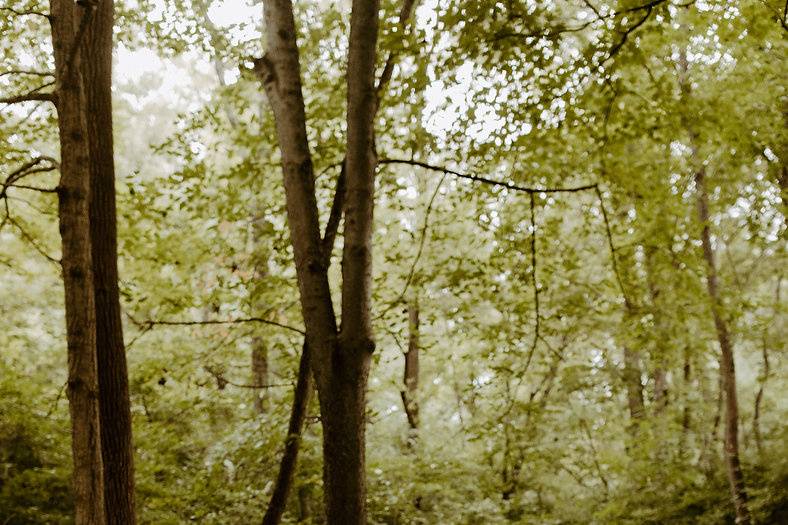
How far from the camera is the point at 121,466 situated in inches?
164

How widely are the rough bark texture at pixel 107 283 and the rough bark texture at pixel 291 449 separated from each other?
1.25 meters

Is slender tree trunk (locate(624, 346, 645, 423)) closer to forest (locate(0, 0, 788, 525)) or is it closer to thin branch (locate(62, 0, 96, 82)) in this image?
forest (locate(0, 0, 788, 525))

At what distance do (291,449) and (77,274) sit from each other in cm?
248

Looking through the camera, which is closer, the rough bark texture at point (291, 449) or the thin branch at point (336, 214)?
the thin branch at point (336, 214)

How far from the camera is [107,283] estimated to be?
4.35 m

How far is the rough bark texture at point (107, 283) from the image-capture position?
13.6 feet

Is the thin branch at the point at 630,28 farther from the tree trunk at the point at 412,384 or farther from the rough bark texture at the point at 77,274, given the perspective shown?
the tree trunk at the point at 412,384

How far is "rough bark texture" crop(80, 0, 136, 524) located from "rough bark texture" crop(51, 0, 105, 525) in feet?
3.00

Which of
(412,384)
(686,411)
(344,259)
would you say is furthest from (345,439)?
(412,384)

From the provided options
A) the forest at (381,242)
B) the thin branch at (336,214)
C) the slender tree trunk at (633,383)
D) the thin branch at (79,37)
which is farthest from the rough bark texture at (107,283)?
the slender tree trunk at (633,383)

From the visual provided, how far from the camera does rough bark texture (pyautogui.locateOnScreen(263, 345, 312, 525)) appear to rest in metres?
5.08

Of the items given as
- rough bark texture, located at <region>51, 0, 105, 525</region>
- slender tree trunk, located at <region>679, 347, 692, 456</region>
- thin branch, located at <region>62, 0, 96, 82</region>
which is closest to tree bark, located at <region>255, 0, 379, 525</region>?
thin branch, located at <region>62, 0, 96, 82</region>

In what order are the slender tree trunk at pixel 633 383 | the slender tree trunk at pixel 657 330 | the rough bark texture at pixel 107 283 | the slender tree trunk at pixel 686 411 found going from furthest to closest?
the slender tree trunk at pixel 633 383
the slender tree trunk at pixel 686 411
the slender tree trunk at pixel 657 330
the rough bark texture at pixel 107 283

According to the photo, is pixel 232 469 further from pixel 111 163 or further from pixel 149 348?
pixel 149 348
